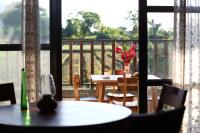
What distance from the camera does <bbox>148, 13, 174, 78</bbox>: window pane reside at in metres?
4.56

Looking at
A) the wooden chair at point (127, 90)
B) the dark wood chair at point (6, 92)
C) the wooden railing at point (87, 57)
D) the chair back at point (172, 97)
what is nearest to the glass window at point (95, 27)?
the wooden railing at point (87, 57)

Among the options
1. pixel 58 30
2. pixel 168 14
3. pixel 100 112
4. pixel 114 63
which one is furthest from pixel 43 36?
pixel 114 63

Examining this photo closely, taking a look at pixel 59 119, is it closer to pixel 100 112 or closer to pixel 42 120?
pixel 42 120

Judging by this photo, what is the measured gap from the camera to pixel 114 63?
782 cm

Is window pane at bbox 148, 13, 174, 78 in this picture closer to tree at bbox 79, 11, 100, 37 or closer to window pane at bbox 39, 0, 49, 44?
window pane at bbox 39, 0, 49, 44

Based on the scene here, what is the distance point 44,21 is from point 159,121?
8.24 ft

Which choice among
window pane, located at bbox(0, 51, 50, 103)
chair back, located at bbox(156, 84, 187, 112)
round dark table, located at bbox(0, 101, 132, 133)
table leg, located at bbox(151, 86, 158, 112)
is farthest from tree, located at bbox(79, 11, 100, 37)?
round dark table, located at bbox(0, 101, 132, 133)

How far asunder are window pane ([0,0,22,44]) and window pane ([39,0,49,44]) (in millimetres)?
237

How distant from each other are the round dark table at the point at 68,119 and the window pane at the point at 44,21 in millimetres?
1630

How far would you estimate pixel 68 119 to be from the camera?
90.1 inches

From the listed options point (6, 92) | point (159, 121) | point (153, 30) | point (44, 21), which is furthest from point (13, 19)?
point (159, 121)

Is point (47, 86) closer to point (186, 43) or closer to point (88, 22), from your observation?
point (186, 43)

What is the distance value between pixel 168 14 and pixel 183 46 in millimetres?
440

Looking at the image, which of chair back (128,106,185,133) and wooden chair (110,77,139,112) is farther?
wooden chair (110,77,139,112)
